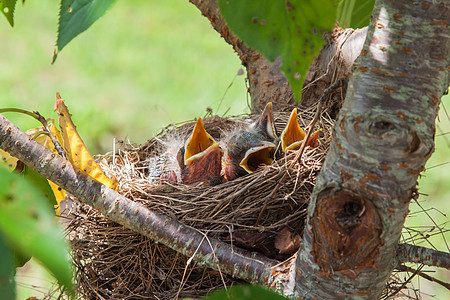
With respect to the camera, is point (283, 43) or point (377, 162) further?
point (377, 162)

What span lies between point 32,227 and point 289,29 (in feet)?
0.98

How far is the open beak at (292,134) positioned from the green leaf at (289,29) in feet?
Result: 2.86

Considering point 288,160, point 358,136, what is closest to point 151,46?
point 288,160

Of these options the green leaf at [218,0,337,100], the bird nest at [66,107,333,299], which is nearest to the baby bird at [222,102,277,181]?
the bird nest at [66,107,333,299]

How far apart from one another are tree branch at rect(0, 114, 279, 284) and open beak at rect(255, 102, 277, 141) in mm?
514

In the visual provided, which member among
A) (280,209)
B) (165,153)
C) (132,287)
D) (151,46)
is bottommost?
(132,287)

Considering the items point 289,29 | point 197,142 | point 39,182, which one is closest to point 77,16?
point 289,29

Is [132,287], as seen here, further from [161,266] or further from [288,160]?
[288,160]

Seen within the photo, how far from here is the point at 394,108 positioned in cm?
61

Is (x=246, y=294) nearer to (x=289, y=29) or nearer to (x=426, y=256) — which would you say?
(x=289, y=29)

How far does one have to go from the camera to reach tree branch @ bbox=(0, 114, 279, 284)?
0.81 metres

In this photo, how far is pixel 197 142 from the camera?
1.49 metres

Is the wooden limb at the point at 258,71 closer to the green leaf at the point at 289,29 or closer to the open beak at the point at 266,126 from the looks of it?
the open beak at the point at 266,126

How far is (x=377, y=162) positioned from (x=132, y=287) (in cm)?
71
